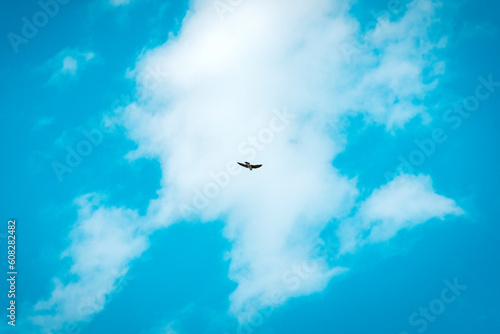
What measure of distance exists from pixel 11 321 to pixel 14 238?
7.86 meters

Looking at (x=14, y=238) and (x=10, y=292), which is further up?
(x=14, y=238)

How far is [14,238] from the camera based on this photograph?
29.8m

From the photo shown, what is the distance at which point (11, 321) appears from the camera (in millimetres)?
29906

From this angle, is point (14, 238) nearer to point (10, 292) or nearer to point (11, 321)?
point (10, 292)

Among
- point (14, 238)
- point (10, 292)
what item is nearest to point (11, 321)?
point (10, 292)

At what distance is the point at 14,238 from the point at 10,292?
4.88 metres

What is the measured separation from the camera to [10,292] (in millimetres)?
29203

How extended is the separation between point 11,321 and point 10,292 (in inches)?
123

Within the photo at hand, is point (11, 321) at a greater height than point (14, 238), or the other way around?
point (14, 238)
